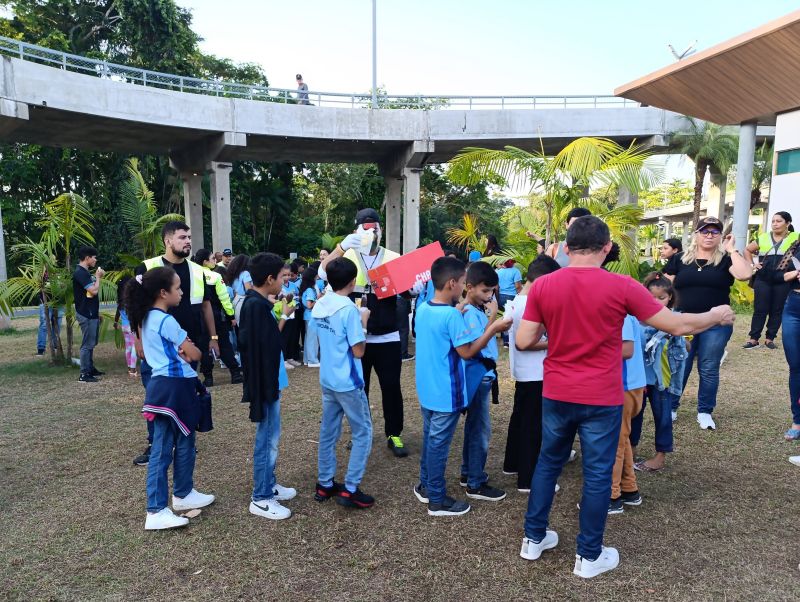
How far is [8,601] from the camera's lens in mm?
2766

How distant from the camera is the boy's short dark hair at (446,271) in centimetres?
338

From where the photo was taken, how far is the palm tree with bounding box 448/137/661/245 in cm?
749

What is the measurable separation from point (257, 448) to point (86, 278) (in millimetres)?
5476

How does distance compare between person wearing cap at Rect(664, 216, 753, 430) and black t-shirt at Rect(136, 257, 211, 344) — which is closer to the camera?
black t-shirt at Rect(136, 257, 211, 344)

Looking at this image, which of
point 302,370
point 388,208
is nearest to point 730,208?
point 388,208

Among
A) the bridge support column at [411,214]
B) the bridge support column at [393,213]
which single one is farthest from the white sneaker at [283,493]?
the bridge support column at [393,213]

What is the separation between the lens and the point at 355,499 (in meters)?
3.66

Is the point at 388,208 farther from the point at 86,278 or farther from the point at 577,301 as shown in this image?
the point at 577,301

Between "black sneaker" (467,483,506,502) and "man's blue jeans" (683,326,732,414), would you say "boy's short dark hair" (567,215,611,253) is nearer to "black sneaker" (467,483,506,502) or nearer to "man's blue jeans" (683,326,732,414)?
"black sneaker" (467,483,506,502)

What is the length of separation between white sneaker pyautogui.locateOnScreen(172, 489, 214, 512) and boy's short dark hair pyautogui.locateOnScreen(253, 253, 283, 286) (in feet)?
5.03

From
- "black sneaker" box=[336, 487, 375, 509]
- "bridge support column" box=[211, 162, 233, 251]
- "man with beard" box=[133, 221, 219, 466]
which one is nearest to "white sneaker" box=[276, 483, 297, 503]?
"black sneaker" box=[336, 487, 375, 509]

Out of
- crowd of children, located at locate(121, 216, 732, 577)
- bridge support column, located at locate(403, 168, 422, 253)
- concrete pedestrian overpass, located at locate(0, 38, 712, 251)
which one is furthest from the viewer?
bridge support column, located at locate(403, 168, 422, 253)

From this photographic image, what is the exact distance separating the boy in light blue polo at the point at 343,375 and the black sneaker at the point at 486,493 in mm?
696

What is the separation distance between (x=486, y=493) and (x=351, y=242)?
2.20 m
